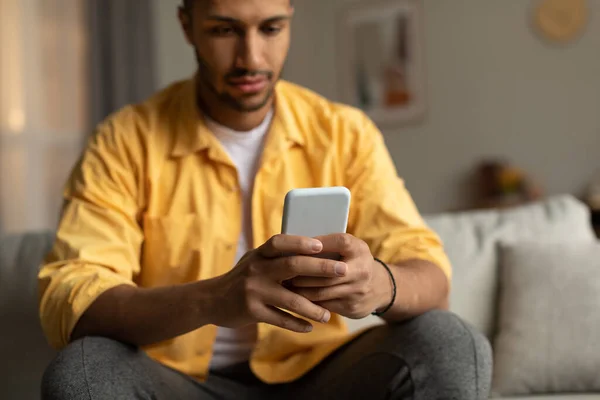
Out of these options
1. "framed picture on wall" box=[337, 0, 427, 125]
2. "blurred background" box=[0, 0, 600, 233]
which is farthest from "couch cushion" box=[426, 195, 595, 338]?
"framed picture on wall" box=[337, 0, 427, 125]

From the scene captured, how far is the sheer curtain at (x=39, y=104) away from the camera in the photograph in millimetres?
3111

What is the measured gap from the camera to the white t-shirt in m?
1.39

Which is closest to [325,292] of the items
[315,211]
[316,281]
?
[316,281]

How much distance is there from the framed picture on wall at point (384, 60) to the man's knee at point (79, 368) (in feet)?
11.3

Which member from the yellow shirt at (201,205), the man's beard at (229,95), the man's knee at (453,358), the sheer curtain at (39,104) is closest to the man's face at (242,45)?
the man's beard at (229,95)

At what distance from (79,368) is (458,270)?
1.05 metres

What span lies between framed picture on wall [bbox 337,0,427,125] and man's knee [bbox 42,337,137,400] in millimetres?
3446

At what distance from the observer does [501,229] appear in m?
1.92

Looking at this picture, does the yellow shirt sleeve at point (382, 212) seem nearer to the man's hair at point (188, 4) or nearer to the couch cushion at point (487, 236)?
the man's hair at point (188, 4)

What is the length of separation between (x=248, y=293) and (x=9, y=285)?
2.92ft

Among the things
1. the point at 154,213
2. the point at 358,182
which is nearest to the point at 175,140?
the point at 154,213

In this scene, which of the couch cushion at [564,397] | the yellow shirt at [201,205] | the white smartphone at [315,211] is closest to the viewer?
the white smartphone at [315,211]

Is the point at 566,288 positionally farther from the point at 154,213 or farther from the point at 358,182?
the point at 154,213

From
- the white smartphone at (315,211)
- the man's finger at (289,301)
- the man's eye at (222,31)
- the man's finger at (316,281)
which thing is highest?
the man's eye at (222,31)
